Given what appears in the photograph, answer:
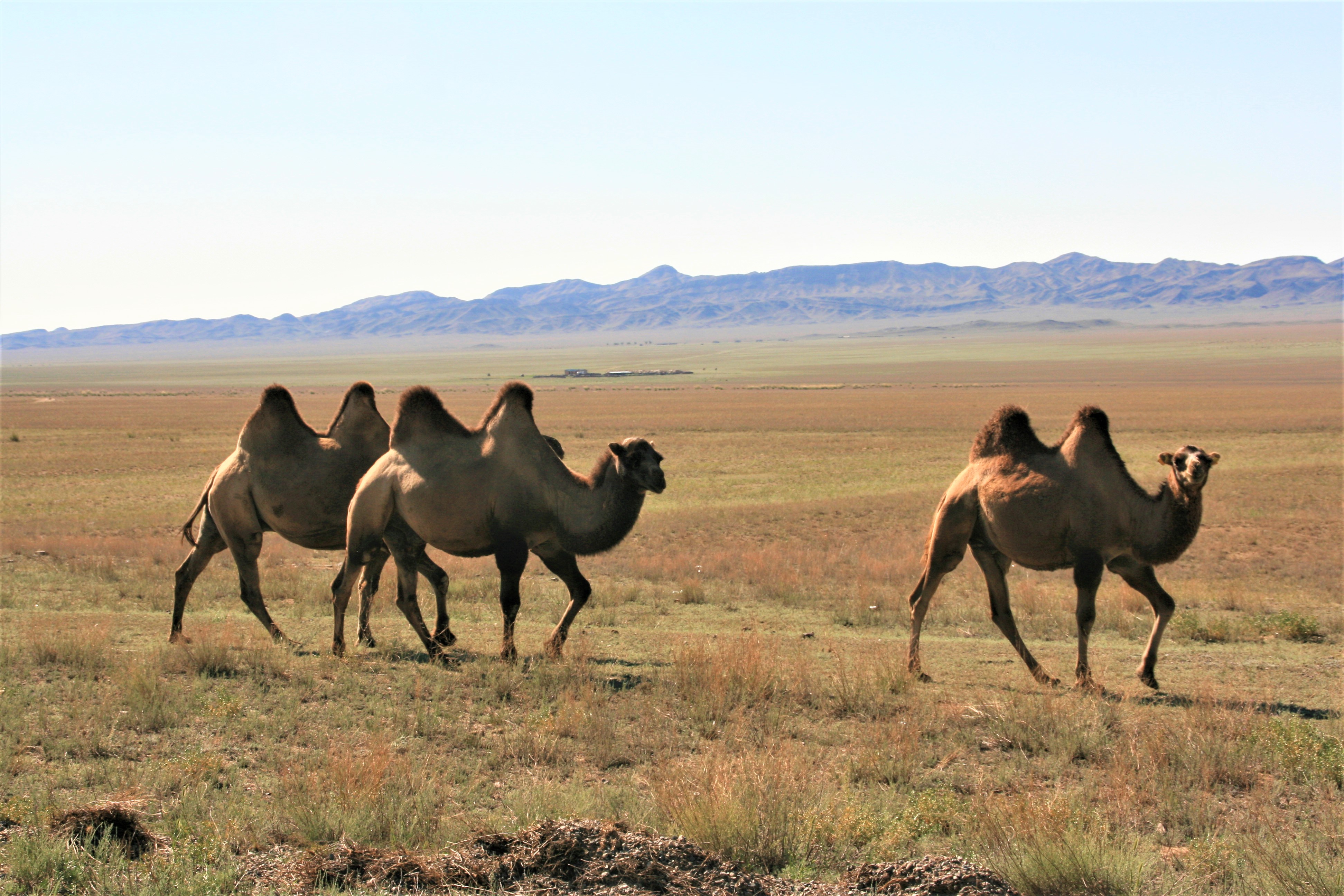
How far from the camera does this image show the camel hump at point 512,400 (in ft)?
33.1

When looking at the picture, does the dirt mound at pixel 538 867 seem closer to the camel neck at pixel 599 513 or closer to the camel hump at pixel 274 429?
the camel neck at pixel 599 513

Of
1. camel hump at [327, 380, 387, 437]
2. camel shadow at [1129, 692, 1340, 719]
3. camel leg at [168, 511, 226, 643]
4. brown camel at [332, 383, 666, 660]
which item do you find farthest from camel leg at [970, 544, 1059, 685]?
camel leg at [168, 511, 226, 643]

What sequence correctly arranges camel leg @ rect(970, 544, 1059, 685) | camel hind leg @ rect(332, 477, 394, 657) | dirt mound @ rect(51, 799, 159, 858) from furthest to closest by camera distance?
camel hind leg @ rect(332, 477, 394, 657) < camel leg @ rect(970, 544, 1059, 685) < dirt mound @ rect(51, 799, 159, 858)

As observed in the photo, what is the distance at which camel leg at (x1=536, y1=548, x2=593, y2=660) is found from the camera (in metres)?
9.55

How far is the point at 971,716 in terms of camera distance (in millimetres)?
7727

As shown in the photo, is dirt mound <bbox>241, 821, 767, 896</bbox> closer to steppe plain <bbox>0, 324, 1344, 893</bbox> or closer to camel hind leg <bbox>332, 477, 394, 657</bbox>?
steppe plain <bbox>0, 324, 1344, 893</bbox>

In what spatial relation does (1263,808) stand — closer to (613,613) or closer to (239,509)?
(613,613)

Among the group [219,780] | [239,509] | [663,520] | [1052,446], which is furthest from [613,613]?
[663,520]

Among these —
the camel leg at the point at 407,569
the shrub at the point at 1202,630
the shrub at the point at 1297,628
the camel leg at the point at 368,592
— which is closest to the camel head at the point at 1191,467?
the shrub at the point at 1202,630

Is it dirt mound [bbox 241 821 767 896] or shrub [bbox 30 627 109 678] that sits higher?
shrub [bbox 30 627 109 678]

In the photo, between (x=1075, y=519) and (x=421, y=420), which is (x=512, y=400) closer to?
(x=421, y=420)

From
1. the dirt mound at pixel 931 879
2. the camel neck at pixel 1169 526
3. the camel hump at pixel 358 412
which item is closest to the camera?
the dirt mound at pixel 931 879

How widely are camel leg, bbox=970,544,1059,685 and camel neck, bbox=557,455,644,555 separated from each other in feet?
10.5

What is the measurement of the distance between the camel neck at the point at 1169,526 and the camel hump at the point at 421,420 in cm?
639
